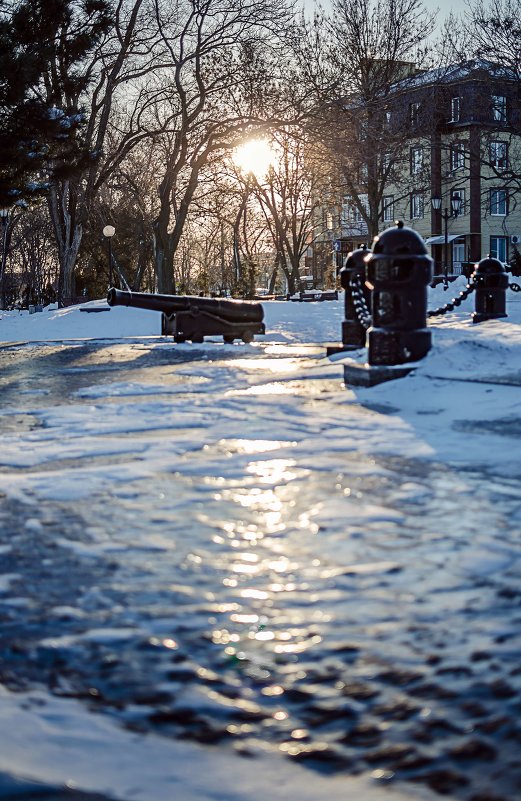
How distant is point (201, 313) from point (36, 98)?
7.10 m

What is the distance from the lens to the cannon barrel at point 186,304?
1465 cm

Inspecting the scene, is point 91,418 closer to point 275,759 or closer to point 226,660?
point 226,660

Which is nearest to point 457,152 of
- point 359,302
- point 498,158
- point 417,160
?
point 498,158

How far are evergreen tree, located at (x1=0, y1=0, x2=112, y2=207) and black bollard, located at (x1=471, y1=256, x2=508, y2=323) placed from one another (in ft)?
27.6

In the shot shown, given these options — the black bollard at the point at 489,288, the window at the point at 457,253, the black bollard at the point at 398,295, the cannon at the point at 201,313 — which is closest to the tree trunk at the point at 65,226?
the cannon at the point at 201,313

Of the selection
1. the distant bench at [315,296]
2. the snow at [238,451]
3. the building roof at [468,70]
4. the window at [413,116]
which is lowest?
the snow at [238,451]

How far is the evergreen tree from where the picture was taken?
1736 centimetres

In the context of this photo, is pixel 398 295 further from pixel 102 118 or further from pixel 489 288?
pixel 102 118

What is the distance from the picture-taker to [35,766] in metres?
1.72

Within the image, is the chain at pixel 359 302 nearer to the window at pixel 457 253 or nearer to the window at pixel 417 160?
the window at pixel 417 160

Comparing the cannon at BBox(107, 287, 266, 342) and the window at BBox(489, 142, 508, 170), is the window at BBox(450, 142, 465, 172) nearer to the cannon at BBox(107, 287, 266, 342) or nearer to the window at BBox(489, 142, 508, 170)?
the window at BBox(489, 142, 508, 170)

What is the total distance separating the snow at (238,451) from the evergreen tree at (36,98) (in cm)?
791

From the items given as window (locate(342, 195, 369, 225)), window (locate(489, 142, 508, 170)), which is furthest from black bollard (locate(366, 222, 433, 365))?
window (locate(342, 195, 369, 225))

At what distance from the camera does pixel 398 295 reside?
8148 millimetres
